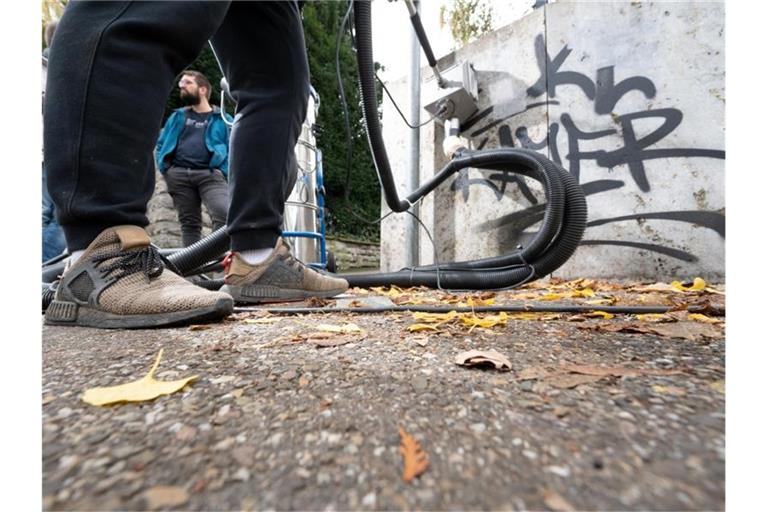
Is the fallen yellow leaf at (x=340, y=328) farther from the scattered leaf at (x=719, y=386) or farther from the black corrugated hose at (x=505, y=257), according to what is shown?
the black corrugated hose at (x=505, y=257)

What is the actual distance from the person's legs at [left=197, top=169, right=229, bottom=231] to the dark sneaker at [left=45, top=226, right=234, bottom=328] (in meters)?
1.93

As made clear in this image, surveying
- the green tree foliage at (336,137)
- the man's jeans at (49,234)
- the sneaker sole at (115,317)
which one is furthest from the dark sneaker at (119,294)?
the green tree foliage at (336,137)

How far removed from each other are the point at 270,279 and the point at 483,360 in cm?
93

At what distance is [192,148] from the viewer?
2779 mm

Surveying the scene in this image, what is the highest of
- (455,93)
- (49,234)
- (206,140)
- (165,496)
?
(455,93)

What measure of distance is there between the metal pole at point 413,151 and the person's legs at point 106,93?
301 cm

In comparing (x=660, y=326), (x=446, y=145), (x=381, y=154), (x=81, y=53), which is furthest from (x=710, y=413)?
(x=446, y=145)

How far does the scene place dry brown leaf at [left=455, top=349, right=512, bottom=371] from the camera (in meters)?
0.57

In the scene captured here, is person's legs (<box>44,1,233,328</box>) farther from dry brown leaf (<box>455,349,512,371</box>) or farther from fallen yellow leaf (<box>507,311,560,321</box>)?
fallen yellow leaf (<box>507,311,560,321</box>)

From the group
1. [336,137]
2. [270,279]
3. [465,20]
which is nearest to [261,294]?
[270,279]

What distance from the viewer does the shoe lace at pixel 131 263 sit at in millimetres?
866

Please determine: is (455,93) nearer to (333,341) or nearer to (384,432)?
(333,341)

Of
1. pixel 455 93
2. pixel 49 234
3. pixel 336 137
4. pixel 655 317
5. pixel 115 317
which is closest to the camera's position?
pixel 115 317

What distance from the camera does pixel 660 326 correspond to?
0.84 metres
